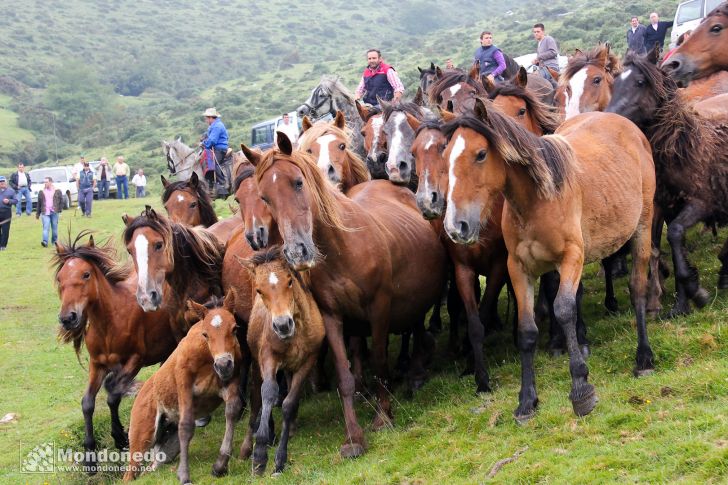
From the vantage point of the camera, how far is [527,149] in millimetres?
6703

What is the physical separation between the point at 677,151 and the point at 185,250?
587 centimetres

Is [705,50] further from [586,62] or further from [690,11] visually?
[690,11]

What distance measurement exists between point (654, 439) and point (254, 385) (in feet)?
14.5

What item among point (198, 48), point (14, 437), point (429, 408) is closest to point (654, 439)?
point (429, 408)

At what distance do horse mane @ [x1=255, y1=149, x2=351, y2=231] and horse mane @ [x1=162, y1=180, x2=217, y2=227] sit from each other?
15.9ft

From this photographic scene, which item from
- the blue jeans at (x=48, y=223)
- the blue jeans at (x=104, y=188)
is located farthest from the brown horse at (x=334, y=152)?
the blue jeans at (x=104, y=188)

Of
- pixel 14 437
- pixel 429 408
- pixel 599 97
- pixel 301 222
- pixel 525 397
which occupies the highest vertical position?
pixel 599 97

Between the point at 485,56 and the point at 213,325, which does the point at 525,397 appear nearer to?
the point at 213,325

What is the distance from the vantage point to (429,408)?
27.2ft

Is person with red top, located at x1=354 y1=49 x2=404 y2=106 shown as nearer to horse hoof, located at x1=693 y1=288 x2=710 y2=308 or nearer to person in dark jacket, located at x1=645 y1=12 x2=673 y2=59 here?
horse hoof, located at x1=693 y1=288 x2=710 y2=308

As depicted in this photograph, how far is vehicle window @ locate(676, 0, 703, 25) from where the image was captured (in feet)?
78.1

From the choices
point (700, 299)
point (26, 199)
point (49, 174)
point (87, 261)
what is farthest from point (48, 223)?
point (700, 299)

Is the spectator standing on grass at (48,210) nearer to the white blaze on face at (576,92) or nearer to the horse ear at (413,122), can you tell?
the horse ear at (413,122)

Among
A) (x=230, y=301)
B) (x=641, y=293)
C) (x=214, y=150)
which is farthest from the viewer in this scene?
(x=214, y=150)
